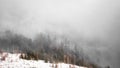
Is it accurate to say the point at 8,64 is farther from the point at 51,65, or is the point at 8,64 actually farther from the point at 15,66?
the point at 51,65

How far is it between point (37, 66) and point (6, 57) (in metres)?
4.18

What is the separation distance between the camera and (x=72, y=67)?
942 inches

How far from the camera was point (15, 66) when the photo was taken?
22516 millimetres

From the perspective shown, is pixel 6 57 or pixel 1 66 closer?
pixel 1 66

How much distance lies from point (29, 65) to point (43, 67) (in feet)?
4.75

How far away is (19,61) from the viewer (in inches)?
944

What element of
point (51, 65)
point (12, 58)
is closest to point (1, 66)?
point (12, 58)

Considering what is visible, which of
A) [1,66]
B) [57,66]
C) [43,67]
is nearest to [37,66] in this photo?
[43,67]

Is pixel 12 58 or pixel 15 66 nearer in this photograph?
pixel 15 66

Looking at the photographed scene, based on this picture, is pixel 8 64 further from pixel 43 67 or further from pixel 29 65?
pixel 43 67

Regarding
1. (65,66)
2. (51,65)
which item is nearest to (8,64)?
(51,65)

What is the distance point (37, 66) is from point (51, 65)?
5.18 feet

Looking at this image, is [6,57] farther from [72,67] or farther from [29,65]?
[72,67]

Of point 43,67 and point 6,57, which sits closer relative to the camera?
point 43,67
